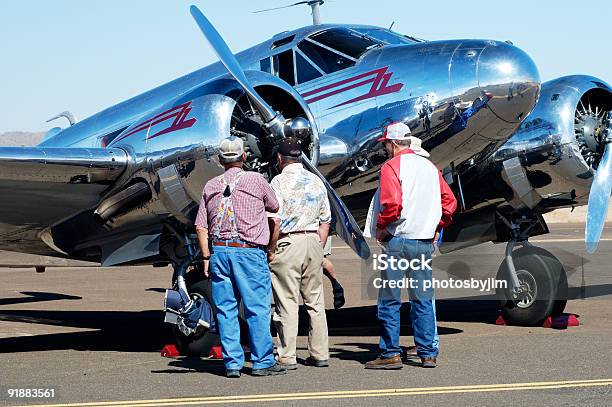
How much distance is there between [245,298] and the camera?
8.28 meters

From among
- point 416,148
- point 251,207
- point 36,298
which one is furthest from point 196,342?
point 36,298

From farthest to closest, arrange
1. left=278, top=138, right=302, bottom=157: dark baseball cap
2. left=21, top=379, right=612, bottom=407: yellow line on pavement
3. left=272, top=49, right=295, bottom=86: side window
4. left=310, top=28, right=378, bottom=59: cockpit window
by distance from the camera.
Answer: left=272, top=49, right=295, bottom=86: side window, left=310, top=28, right=378, bottom=59: cockpit window, left=278, top=138, right=302, bottom=157: dark baseball cap, left=21, top=379, right=612, bottom=407: yellow line on pavement

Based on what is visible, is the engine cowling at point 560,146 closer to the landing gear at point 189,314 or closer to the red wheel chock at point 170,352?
the landing gear at point 189,314

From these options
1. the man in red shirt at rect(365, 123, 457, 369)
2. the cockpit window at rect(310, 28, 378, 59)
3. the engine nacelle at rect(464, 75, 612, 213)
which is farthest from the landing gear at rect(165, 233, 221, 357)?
the engine nacelle at rect(464, 75, 612, 213)

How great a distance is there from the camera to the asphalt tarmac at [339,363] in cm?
724

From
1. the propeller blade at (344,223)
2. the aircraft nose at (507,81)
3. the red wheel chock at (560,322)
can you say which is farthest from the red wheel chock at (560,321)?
the propeller blade at (344,223)

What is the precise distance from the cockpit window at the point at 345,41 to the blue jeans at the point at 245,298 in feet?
11.2

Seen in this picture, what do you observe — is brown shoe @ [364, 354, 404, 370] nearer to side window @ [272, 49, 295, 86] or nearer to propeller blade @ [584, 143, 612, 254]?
side window @ [272, 49, 295, 86]

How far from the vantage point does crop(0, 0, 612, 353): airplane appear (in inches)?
387

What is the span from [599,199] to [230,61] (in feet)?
14.5

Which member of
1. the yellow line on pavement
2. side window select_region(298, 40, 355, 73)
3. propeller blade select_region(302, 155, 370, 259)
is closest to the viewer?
the yellow line on pavement

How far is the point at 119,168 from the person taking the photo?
32.8ft

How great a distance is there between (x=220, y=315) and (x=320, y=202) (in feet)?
Answer: 4.12

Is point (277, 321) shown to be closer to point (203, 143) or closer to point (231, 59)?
point (203, 143)
